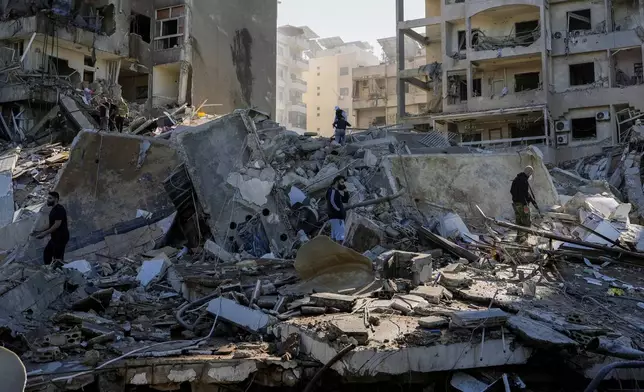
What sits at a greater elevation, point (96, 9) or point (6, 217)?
point (96, 9)

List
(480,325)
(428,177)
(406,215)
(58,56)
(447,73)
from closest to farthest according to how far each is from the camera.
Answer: (480,325)
(406,215)
(428,177)
(58,56)
(447,73)

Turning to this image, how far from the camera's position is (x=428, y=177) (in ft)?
39.5

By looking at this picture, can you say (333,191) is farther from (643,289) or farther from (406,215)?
(643,289)

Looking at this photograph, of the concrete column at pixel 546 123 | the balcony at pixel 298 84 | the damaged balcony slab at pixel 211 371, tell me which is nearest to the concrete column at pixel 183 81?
the concrete column at pixel 546 123

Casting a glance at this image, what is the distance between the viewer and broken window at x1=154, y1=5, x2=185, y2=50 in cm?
2628

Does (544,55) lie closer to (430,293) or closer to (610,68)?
(610,68)

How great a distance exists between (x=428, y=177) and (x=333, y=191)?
3.43 metres

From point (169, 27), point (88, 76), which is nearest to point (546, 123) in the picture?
point (169, 27)

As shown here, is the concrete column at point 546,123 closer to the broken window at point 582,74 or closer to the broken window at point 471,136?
the broken window at point 582,74

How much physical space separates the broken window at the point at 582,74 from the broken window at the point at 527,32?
7.95 ft

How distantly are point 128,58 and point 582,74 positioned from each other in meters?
21.9

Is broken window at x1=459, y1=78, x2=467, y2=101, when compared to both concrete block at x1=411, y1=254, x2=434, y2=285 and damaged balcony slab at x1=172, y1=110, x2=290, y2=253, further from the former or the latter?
concrete block at x1=411, y1=254, x2=434, y2=285

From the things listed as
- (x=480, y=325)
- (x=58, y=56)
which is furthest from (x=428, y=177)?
(x=58, y=56)

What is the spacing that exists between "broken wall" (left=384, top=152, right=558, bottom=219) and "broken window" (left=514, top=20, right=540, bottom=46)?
1713 centimetres
